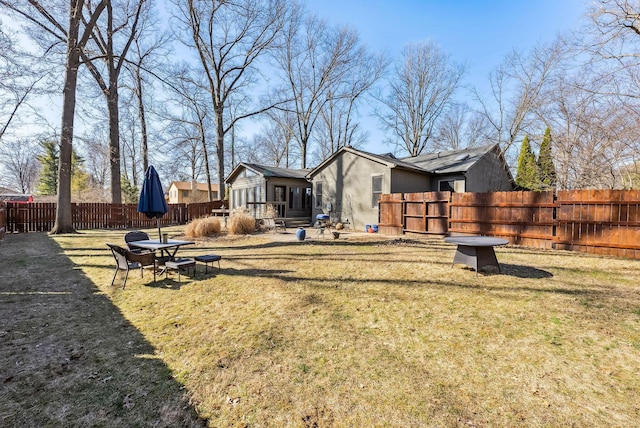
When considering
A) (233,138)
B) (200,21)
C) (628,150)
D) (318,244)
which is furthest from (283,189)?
(233,138)

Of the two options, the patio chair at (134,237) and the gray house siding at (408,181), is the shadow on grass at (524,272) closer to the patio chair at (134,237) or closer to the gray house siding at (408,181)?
the gray house siding at (408,181)

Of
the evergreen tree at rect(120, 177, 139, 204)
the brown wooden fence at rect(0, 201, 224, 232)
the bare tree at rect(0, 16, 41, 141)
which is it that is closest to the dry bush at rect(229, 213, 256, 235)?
the brown wooden fence at rect(0, 201, 224, 232)

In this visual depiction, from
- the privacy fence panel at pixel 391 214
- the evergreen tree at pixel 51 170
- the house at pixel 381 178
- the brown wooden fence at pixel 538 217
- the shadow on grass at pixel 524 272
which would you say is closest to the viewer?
the shadow on grass at pixel 524 272

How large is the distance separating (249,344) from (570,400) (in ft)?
9.94

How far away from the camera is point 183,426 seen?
222 centimetres

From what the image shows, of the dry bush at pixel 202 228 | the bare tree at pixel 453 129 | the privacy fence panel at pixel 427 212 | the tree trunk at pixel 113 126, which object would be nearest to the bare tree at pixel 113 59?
the tree trunk at pixel 113 126

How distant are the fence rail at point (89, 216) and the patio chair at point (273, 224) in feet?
25.6

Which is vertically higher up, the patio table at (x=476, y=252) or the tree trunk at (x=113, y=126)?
the tree trunk at (x=113, y=126)

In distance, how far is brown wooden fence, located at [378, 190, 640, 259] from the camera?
26.4ft

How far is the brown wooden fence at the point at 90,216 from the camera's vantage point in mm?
14492

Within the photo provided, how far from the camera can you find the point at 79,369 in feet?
9.72

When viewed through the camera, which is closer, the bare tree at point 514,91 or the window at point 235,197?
the bare tree at point 514,91

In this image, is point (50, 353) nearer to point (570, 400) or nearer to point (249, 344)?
point (249, 344)

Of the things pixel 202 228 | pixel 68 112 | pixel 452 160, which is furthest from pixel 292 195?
pixel 68 112
